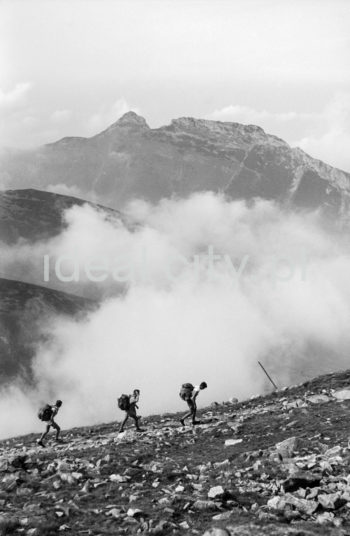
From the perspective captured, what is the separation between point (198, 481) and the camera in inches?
808

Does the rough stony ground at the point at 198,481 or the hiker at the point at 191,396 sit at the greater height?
the hiker at the point at 191,396

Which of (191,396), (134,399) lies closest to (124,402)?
(134,399)

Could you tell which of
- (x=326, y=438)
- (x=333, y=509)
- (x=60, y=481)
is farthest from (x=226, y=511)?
(x=326, y=438)

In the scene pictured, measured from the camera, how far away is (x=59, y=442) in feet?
112

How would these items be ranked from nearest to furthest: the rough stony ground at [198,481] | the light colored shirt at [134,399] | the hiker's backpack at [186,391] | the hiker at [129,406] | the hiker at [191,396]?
1. the rough stony ground at [198,481]
2. the hiker at [191,396]
3. the hiker's backpack at [186,391]
4. the hiker at [129,406]
5. the light colored shirt at [134,399]

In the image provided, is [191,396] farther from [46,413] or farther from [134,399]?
[46,413]

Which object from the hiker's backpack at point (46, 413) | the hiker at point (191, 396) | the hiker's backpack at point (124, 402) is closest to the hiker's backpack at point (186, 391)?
the hiker at point (191, 396)

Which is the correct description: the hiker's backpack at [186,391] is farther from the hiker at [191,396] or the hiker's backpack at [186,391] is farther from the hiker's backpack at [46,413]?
the hiker's backpack at [46,413]

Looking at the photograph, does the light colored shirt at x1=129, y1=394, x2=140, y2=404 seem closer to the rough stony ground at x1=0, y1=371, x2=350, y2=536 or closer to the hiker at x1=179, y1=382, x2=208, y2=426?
the rough stony ground at x1=0, y1=371, x2=350, y2=536

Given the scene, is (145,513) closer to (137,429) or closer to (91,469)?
(91,469)

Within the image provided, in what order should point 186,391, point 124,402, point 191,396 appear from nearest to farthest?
point 191,396 < point 186,391 < point 124,402

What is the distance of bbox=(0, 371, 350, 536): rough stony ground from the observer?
15.9 metres

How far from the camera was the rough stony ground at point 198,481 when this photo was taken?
627 inches

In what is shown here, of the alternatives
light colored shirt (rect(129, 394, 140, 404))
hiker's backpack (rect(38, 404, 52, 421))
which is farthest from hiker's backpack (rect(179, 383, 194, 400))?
hiker's backpack (rect(38, 404, 52, 421))
